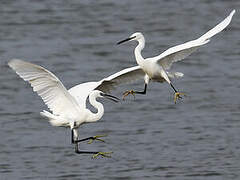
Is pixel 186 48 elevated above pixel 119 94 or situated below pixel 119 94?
above

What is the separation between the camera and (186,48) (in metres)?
14.9

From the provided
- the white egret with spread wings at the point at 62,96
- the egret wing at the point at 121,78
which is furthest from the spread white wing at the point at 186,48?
the white egret with spread wings at the point at 62,96

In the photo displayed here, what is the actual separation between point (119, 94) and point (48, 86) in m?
8.50

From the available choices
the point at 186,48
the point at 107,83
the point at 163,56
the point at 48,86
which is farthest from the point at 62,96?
the point at 186,48

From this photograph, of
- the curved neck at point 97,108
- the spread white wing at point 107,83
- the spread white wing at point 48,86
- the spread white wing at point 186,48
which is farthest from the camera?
the spread white wing at point 186,48

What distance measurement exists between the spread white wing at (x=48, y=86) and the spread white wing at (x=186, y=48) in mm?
1941

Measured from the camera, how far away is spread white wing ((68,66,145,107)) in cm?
1474

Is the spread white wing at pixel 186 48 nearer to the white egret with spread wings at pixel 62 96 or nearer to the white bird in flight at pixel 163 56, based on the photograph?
the white bird in flight at pixel 163 56

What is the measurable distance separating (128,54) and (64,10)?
6.90m

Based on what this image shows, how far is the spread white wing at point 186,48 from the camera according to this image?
48.8 feet

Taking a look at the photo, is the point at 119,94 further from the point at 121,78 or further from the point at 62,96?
the point at 62,96

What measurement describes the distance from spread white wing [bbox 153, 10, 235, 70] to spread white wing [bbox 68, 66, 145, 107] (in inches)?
19.1

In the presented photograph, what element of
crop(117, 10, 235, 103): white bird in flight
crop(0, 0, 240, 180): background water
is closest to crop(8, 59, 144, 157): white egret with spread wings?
crop(117, 10, 235, 103): white bird in flight

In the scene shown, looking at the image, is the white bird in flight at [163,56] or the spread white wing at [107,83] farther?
the white bird in flight at [163,56]
